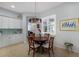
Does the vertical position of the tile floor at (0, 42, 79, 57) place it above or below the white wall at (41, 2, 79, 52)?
below

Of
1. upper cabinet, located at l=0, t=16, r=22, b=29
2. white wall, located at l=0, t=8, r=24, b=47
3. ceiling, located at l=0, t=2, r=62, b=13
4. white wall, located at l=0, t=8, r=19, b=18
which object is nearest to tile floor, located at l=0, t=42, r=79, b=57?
white wall, located at l=0, t=8, r=24, b=47

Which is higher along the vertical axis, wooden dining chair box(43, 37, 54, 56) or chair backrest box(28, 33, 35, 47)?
chair backrest box(28, 33, 35, 47)

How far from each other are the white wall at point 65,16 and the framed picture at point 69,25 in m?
0.08

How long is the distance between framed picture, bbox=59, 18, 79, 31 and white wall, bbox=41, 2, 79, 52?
77mm

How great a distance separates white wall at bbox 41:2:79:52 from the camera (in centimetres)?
255

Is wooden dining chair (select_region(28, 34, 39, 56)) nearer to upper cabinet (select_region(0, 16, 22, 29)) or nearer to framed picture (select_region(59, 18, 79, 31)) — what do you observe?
upper cabinet (select_region(0, 16, 22, 29))

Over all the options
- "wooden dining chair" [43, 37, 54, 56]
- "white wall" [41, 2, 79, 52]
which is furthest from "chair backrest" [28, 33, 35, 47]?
"white wall" [41, 2, 79, 52]

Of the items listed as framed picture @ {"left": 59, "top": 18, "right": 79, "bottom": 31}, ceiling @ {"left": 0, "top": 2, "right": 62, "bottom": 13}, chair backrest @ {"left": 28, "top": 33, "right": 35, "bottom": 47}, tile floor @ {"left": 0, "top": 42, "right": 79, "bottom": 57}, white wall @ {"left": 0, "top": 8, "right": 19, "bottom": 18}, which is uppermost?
ceiling @ {"left": 0, "top": 2, "right": 62, "bottom": 13}

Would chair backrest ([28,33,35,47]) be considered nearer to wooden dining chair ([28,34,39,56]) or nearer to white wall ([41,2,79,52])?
wooden dining chair ([28,34,39,56])

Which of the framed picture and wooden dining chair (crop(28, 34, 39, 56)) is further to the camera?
wooden dining chair (crop(28, 34, 39, 56))

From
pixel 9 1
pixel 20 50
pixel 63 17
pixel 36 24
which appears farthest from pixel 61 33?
pixel 9 1

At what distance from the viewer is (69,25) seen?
2621 millimetres

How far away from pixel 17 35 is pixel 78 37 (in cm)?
157

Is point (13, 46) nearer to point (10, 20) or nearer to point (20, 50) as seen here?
point (20, 50)
